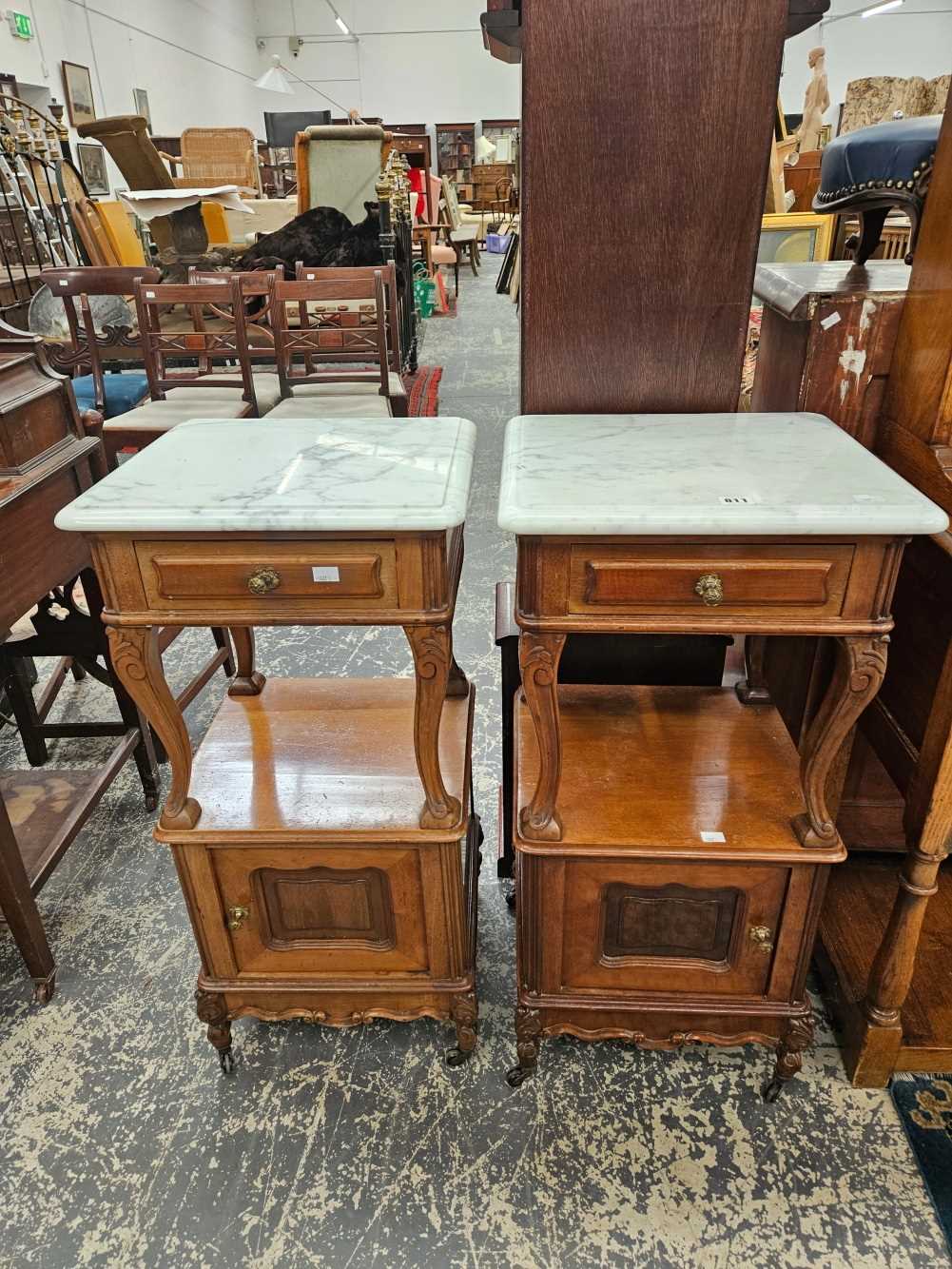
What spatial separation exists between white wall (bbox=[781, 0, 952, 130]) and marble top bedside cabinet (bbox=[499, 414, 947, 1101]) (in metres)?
16.1

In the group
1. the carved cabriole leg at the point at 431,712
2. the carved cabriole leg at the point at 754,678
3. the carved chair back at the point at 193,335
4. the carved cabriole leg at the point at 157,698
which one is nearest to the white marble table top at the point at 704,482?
the carved cabriole leg at the point at 431,712

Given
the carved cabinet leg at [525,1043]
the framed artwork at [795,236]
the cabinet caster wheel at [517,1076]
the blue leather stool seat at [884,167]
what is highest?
the blue leather stool seat at [884,167]

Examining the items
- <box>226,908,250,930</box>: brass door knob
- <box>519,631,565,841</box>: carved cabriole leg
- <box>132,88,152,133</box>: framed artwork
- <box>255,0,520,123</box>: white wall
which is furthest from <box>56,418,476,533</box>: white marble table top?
<box>255,0,520,123</box>: white wall

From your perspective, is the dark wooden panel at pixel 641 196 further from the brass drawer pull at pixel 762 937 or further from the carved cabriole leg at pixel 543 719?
the brass drawer pull at pixel 762 937

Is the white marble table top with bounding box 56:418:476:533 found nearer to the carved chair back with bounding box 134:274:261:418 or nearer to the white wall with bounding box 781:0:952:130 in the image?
the carved chair back with bounding box 134:274:261:418

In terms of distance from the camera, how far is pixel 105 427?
340 cm

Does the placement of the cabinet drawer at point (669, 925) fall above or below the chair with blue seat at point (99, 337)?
below

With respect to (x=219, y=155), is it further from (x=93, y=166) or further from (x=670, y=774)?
(x=670, y=774)

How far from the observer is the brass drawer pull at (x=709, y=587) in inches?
40.9

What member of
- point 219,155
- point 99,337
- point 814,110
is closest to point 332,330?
point 99,337

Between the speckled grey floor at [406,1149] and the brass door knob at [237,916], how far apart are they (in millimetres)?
321

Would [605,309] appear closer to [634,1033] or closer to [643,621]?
[643,621]

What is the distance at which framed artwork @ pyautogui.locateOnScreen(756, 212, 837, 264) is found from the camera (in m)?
4.50

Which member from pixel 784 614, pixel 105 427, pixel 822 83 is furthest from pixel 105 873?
pixel 822 83
